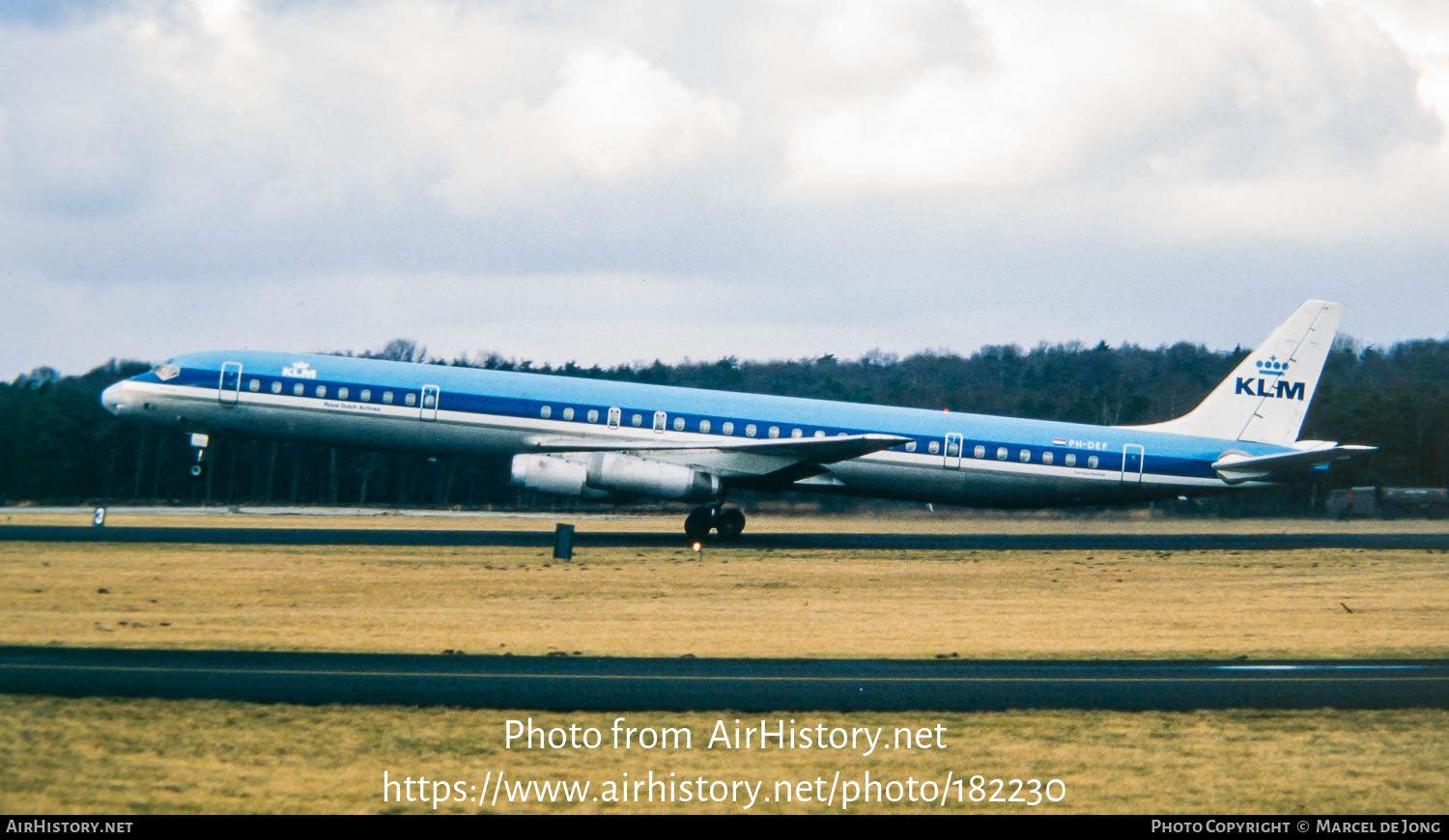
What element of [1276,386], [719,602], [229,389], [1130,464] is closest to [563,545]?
[719,602]

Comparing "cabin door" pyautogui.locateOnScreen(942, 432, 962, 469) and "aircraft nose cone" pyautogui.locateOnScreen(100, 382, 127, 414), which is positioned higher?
"cabin door" pyautogui.locateOnScreen(942, 432, 962, 469)

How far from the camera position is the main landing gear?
31.0 m

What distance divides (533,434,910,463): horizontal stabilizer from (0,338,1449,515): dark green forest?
49.7 ft

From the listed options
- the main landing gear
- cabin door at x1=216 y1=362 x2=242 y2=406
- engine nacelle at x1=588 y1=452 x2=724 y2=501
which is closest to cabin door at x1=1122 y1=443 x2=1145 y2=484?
the main landing gear

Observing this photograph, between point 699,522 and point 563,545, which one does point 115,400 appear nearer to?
point 563,545

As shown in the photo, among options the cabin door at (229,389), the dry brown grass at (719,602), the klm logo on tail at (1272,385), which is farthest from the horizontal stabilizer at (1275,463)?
the cabin door at (229,389)

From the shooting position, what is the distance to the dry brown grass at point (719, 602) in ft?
49.8

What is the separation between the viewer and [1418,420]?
55031 mm

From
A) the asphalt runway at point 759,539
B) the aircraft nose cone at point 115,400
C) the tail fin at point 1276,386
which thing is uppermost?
the tail fin at point 1276,386

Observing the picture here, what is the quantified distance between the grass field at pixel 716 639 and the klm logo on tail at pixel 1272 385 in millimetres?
5535

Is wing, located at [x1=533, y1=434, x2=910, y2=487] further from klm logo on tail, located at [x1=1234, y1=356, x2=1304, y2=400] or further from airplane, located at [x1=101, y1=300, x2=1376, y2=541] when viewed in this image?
klm logo on tail, located at [x1=1234, y1=356, x2=1304, y2=400]

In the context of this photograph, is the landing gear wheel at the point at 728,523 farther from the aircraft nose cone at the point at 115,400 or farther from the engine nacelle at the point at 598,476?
the aircraft nose cone at the point at 115,400

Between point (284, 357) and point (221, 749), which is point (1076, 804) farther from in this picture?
point (284, 357)

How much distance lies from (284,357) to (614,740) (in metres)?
23.9
